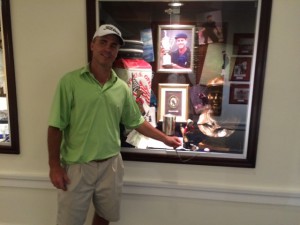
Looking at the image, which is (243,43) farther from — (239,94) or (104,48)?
(104,48)

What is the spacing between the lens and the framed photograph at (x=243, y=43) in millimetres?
1507

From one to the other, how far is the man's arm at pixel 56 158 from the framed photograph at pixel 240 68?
1.06 m

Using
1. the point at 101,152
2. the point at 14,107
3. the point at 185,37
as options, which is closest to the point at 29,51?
the point at 14,107

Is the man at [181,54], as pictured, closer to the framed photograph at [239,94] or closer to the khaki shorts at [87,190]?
the framed photograph at [239,94]

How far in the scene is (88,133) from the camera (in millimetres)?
1351

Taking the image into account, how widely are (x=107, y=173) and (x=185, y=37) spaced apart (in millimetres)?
921

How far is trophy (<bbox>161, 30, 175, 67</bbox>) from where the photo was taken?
1.58m

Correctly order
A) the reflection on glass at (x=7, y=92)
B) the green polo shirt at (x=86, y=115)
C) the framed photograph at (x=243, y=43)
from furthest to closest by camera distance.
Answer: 1. the reflection on glass at (x=7, y=92)
2. the framed photograph at (x=243, y=43)
3. the green polo shirt at (x=86, y=115)

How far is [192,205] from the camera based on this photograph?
1708 mm

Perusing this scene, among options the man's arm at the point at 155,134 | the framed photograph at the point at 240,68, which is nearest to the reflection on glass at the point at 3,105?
the man's arm at the point at 155,134

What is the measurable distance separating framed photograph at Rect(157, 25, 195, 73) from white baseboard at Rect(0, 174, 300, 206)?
2.48 feet

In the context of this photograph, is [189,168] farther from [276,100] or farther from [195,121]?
[276,100]

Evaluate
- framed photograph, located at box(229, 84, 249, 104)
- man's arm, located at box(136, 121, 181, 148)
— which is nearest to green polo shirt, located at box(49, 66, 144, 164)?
man's arm, located at box(136, 121, 181, 148)

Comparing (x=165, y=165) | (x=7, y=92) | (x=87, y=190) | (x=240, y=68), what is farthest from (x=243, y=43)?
(x=7, y=92)
